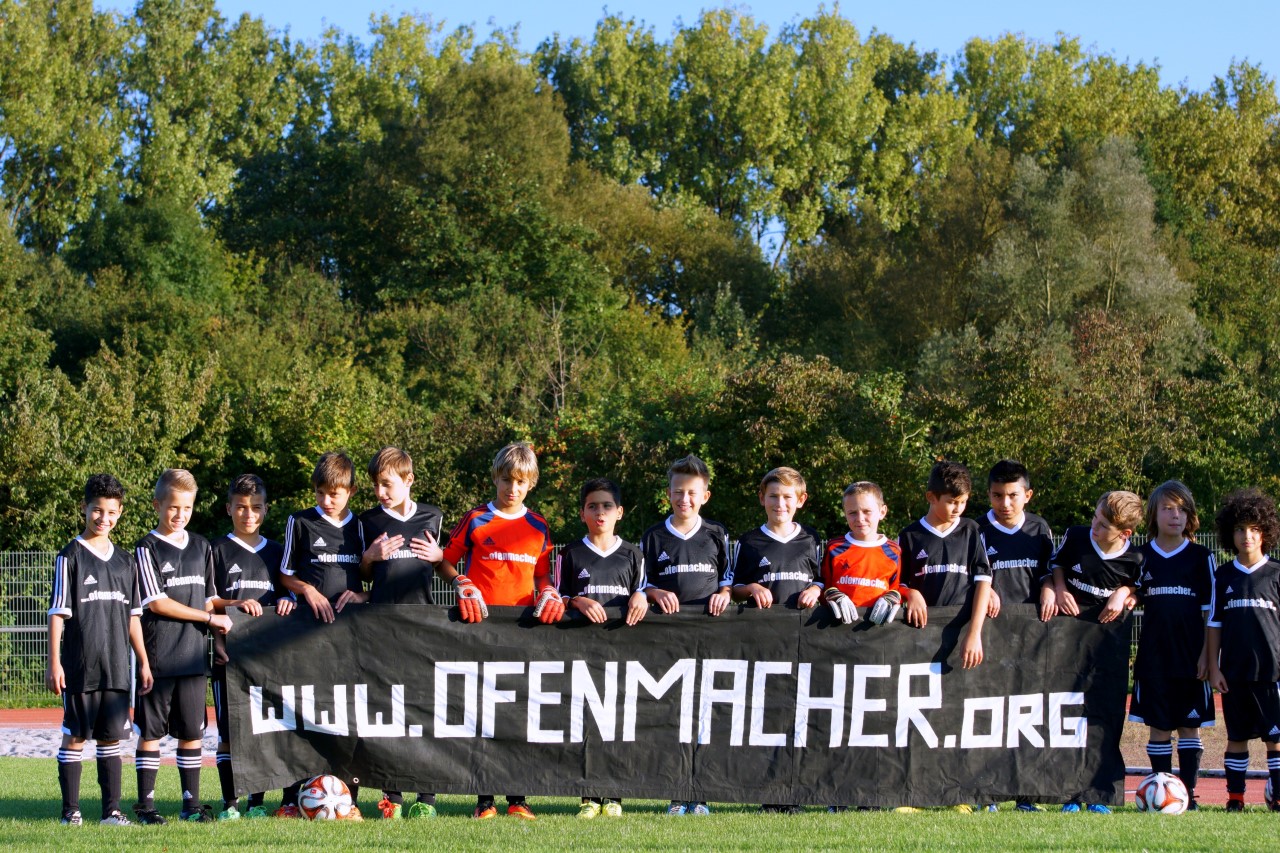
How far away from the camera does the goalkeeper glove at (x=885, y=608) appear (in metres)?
8.06

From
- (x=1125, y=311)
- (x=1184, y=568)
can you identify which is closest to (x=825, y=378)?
(x=1184, y=568)

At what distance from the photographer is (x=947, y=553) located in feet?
27.5

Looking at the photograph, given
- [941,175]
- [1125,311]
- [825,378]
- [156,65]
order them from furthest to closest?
1. [941,175]
2. [156,65]
3. [1125,311]
4. [825,378]

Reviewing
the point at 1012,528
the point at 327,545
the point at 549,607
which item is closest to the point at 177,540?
the point at 327,545

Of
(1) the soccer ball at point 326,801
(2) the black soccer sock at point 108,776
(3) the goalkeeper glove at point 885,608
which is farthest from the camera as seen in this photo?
(3) the goalkeeper glove at point 885,608

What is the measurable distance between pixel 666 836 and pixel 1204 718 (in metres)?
3.53

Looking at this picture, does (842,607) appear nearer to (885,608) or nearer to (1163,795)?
(885,608)

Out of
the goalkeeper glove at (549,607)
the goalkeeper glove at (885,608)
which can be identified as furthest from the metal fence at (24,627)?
the goalkeeper glove at (885,608)

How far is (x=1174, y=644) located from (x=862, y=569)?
1.90 m

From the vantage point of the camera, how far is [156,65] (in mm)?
50125

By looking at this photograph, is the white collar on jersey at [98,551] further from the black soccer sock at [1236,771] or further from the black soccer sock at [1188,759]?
the black soccer sock at [1236,771]

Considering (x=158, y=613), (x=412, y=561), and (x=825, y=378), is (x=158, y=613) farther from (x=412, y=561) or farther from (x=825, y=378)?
(x=825, y=378)

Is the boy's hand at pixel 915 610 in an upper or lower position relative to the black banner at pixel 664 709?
upper

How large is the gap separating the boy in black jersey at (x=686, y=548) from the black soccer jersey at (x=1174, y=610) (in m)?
2.58
